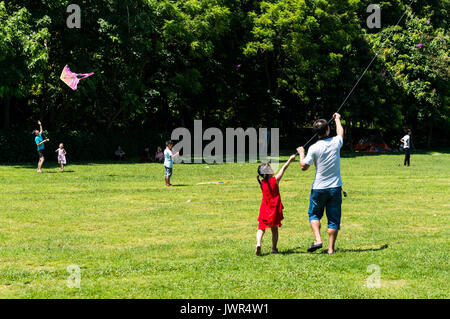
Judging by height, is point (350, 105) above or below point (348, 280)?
above

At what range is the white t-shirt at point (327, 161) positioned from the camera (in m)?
8.01

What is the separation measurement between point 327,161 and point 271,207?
1051 mm

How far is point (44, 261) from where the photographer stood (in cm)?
790

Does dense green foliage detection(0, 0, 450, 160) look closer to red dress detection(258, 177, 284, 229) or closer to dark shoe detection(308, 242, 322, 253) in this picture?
red dress detection(258, 177, 284, 229)

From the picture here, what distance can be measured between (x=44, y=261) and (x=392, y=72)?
40.8 meters

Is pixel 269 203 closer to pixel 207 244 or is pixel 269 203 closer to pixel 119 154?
pixel 207 244

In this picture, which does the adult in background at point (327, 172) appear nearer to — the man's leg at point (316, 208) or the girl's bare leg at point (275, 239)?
the man's leg at point (316, 208)

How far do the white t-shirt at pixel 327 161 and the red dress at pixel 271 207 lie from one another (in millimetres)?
601

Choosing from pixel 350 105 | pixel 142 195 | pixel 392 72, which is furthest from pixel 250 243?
pixel 392 72

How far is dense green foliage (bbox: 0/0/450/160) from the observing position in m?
29.3

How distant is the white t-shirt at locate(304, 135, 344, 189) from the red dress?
60 cm

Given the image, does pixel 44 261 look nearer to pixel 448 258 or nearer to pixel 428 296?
pixel 428 296

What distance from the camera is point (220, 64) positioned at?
38125 millimetres

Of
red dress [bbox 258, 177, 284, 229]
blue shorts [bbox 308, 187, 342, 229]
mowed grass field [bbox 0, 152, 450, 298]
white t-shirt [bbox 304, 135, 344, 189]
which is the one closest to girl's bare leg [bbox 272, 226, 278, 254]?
red dress [bbox 258, 177, 284, 229]
